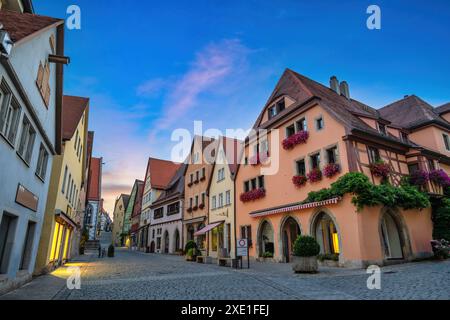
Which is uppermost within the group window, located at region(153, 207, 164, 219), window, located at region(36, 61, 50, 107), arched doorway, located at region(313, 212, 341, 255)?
window, located at region(36, 61, 50, 107)

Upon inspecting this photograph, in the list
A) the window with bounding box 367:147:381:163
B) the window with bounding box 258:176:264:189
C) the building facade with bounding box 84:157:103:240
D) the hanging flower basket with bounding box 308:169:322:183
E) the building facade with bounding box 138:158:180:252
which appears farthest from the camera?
the building facade with bounding box 84:157:103:240

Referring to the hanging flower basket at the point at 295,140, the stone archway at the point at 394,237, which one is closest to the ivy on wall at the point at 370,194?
the stone archway at the point at 394,237

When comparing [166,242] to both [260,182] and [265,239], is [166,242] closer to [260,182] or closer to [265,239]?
[265,239]

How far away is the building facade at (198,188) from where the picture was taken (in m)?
30.9

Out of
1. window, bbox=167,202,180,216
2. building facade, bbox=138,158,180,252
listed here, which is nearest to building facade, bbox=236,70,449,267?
window, bbox=167,202,180,216

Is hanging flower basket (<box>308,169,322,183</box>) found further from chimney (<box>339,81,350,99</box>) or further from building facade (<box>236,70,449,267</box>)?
chimney (<box>339,81,350,99</box>)

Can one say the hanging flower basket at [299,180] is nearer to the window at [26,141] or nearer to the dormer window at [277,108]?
the dormer window at [277,108]

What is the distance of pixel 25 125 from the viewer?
896cm

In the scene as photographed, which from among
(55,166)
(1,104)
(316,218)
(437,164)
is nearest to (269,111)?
(316,218)

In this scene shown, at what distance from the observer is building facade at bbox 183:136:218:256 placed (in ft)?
101

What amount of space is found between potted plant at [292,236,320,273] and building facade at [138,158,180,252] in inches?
1410

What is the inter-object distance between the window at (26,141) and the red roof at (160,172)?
37.2 meters

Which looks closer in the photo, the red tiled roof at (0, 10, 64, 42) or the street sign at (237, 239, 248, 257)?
the red tiled roof at (0, 10, 64, 42)
